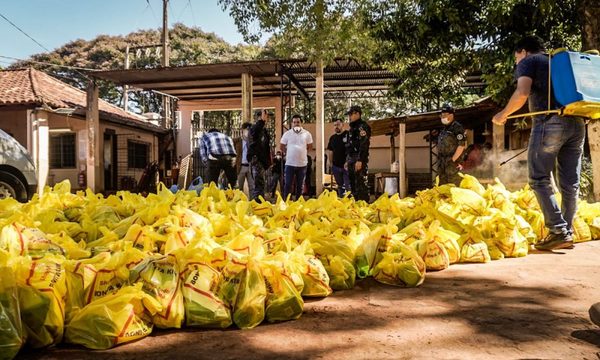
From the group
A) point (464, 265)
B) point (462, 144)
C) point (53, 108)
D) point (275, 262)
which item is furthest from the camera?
point (53, 108)

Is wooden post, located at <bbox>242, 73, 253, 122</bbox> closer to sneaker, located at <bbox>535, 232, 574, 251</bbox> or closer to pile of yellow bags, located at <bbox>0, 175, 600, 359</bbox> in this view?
pile of yellow bags, located at <bbox>0, 175, 600, 359</bbox>

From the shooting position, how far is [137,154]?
62.3ft

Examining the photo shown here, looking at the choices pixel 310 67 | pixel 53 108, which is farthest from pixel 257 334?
pixel 53 108

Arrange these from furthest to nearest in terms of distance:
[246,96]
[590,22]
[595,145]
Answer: [246,96]
[590,22]
[595,145]

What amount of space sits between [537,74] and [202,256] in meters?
2.98

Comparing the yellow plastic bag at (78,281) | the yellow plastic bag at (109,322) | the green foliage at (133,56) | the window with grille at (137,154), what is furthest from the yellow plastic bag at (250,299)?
the green foliage at (133,56)

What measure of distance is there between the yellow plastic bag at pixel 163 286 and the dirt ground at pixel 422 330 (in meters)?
0.07

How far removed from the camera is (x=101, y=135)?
1634cm

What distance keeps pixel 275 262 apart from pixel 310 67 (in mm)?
10240

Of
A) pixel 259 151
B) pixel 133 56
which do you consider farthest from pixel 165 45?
pixel 259 151

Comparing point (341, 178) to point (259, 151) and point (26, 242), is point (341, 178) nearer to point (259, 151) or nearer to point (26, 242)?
point (259, 151)

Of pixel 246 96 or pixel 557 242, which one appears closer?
pixel 557 242

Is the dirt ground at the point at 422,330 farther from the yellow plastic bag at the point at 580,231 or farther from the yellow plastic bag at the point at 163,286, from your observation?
the yellow plastic bag at the point at 580,231

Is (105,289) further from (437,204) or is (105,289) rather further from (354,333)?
(437,204)
